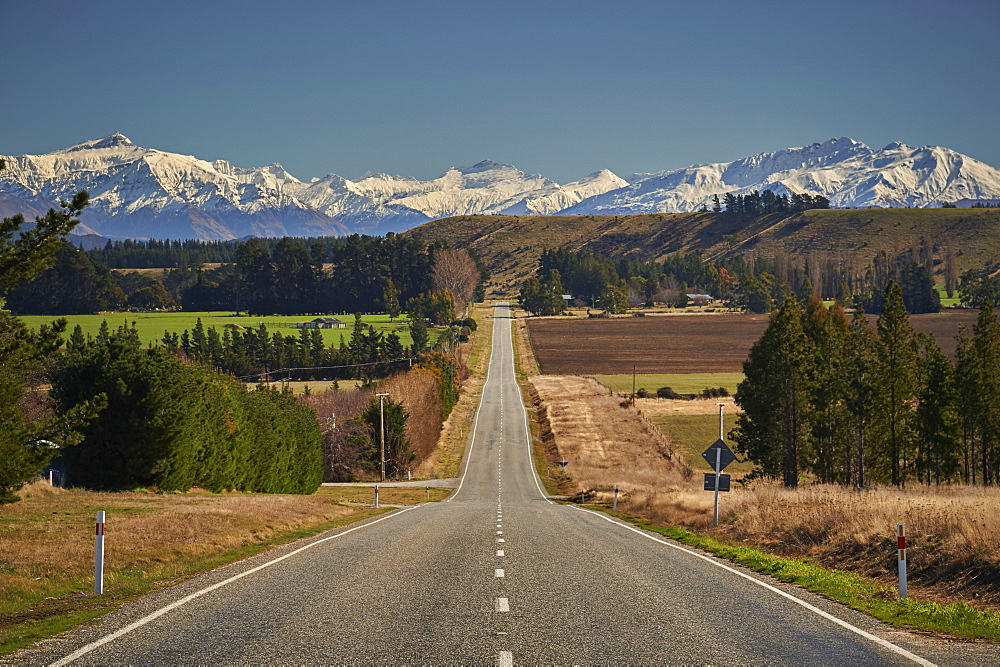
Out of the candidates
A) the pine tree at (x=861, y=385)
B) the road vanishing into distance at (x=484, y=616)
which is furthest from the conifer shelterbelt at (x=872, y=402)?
the road vanishing into distance at (x=484, y=616)

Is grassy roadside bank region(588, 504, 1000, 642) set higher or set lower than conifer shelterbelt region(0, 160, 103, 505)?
lower

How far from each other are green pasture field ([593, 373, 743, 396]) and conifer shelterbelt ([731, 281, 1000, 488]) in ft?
→ 178

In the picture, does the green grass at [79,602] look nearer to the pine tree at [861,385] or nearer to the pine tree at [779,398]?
the pine tree at [861,385]

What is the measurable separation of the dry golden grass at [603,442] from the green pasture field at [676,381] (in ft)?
19.3

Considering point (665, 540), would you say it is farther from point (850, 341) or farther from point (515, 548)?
point (850, 341)

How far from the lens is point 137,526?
67.7 ft

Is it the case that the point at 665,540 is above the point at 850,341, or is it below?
below

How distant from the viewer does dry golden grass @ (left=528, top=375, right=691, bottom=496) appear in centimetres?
7378

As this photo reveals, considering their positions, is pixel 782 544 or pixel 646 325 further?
pixel 646 325

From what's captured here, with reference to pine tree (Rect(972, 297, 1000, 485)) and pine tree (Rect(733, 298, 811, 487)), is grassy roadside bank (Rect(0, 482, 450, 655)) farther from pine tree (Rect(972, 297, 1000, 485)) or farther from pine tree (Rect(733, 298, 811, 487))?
pine tree (Rect(972, 297, 1000, 485))

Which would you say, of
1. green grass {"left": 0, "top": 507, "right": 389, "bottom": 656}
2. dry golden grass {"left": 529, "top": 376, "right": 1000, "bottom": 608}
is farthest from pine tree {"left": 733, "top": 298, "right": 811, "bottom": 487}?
green grass {"left": 0, "top": 507, "right": 389, "bottom": 656}

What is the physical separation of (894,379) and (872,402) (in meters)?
3.15

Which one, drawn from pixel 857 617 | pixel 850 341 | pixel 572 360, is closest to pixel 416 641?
pixel 857 617

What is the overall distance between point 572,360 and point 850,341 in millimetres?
92408
